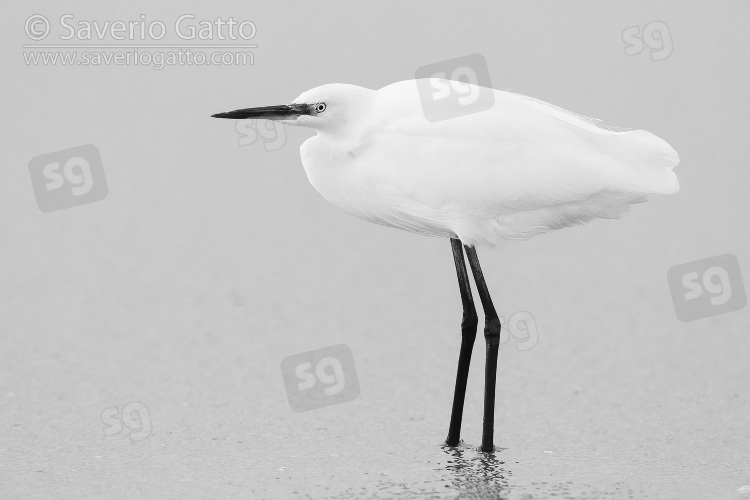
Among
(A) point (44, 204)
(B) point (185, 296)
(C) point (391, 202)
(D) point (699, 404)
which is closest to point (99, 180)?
(A) point (44, 204)

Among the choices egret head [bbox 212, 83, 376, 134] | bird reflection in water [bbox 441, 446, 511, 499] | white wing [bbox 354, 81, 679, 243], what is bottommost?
bird reflection in water [bbox 441, 446, 511, 499]

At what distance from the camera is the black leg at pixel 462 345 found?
433cm

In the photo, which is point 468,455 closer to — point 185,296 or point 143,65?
point 185,296

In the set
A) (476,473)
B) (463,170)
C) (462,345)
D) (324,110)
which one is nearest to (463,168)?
(463,170)

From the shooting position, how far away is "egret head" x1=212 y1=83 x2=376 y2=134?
4.25 metres

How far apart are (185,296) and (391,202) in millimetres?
2401

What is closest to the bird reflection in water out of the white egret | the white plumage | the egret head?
the white egret

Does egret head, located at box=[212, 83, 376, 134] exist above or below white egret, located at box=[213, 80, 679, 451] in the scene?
above

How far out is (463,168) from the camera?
4223mm

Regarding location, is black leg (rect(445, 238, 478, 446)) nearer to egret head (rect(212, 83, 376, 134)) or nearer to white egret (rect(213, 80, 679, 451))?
white egret (rect(213, 80, 679, 451))

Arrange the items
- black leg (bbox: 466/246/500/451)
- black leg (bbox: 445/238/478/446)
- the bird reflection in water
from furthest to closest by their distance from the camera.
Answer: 1. black leg (bbox: 445/238/478/446)
2. black leg (bbox: 466/246/500/451)
3. the bird reflection in water

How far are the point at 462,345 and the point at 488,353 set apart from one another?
0.48 feet

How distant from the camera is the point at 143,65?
9.65m

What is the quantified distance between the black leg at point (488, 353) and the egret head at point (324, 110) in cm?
66
